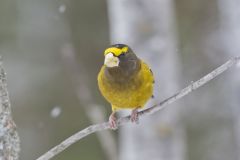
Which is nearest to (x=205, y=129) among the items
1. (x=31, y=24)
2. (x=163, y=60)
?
(x=31, y=24)

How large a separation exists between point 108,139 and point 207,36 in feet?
14.5

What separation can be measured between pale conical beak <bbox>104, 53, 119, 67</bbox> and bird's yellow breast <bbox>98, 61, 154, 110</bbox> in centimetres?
15

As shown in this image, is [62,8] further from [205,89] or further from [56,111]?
[205,89]

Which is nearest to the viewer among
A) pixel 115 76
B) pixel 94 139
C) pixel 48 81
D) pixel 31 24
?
pixel 115 76

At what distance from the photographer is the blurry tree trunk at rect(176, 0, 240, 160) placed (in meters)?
9.43

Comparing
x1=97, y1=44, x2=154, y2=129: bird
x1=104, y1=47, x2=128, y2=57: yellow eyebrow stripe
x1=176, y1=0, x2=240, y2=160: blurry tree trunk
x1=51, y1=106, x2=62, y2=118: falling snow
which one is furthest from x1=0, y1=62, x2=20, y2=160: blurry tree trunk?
x1=51, y1=106, x2=62, y2=118: falling snow

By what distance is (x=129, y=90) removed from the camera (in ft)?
12.0

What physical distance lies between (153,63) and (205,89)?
4.57 m

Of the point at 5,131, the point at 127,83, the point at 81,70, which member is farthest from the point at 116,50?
the point at 81,70

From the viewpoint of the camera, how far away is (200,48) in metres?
9.48

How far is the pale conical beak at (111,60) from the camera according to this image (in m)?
3.32

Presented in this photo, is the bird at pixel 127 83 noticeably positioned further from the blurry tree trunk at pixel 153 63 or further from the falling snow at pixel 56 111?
the falling snow at pixel 56 111

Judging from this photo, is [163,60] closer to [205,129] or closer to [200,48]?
[200,48]

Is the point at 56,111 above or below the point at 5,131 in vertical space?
below
